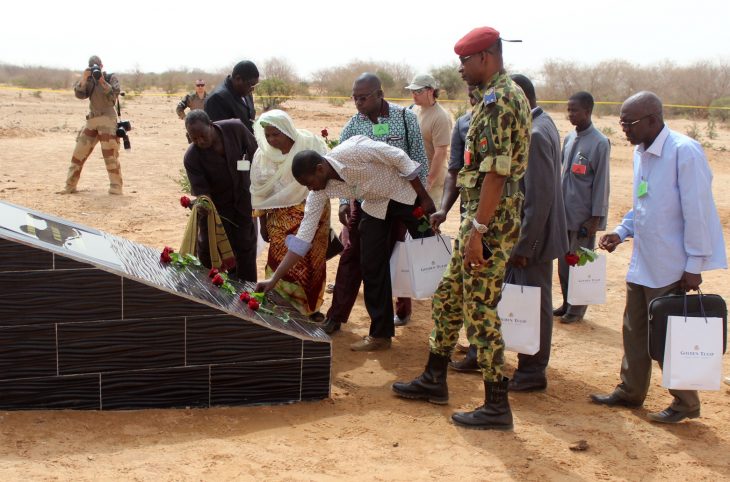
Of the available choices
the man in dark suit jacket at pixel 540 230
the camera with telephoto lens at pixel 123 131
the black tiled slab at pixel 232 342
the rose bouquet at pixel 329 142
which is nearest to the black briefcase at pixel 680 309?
the man in dark suit jacket at pixel 540 230

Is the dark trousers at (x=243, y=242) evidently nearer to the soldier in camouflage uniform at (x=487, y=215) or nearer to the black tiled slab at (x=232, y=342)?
the black tiled slab at (x=232, y=342)

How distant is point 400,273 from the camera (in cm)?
543

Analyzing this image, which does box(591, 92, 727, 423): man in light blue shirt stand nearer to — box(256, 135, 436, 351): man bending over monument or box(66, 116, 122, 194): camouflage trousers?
box(256, 135, 436, 351): man bending over monument

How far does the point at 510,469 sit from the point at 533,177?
5.41 ft

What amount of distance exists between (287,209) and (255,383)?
68.8 inches

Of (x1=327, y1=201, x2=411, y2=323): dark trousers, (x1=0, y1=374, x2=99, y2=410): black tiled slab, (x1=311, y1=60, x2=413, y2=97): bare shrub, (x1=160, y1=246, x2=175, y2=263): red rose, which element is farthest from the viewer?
(x1=311, y1=60, x2=413, y2=97): bare shrub

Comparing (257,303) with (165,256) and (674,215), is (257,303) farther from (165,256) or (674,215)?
(674,215)

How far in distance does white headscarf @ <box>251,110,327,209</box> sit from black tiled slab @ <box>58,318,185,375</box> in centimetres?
179

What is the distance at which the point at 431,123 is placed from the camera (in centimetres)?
646

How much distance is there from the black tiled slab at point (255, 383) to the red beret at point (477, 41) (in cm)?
190

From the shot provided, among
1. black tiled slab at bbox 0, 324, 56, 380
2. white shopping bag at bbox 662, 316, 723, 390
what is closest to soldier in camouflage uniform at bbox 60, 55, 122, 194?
black tiled slab at bbox 0, 324, 56, 380

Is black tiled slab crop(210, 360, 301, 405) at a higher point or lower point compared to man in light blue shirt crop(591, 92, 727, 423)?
lower

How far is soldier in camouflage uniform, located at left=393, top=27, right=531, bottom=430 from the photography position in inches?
150

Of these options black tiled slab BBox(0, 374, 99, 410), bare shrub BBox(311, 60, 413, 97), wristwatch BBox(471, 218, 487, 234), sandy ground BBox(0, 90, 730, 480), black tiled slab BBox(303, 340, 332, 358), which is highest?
bare shrub BBox(311, 60, 413, 97)
